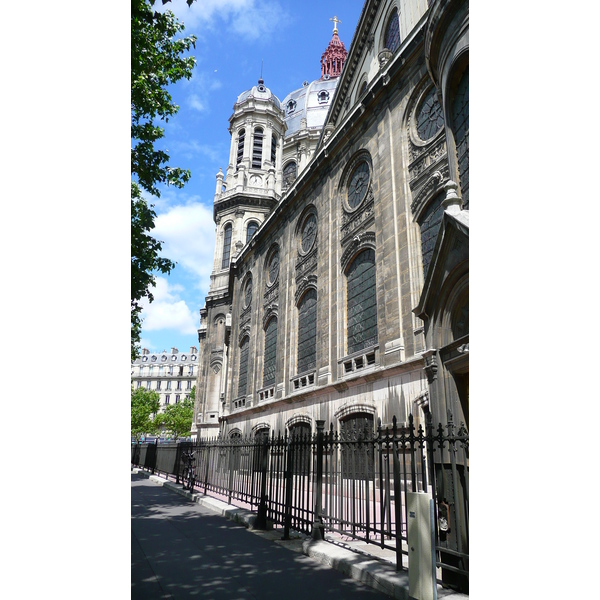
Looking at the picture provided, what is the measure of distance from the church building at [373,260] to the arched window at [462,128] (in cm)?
3

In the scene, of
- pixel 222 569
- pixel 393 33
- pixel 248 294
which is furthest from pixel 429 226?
pixel 248 294

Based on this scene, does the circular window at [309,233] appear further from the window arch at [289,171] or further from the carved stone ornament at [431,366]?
the window arch at [289,171]

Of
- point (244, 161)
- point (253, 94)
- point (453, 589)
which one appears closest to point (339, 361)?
point (453, 589)

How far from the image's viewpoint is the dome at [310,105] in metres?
60.5

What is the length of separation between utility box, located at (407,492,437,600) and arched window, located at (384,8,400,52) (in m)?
22.2

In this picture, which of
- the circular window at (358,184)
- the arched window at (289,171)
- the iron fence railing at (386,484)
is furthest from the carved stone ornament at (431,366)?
the arched window at (289,171)

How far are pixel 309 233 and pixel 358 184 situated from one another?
4.91 m

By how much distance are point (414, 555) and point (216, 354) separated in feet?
122

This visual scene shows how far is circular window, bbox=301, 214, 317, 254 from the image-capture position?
23.5 meters

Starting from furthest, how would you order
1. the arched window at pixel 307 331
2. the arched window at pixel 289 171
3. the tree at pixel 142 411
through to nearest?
1. the tree at pixel 142 411
2. the arched window at pixel 289 171
3. the arched window at pixel 307 331

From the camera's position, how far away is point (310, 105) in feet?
204

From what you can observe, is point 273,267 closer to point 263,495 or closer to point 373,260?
point 373,260

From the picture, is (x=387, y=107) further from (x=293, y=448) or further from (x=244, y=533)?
(x=244, y=533)

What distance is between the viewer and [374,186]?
58.6 ft
